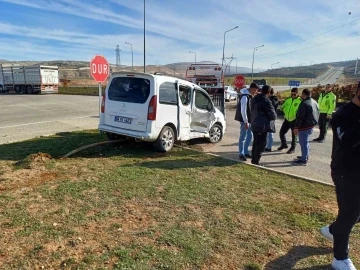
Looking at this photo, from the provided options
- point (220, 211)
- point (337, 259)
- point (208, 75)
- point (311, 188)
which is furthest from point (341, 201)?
point (208, 75)

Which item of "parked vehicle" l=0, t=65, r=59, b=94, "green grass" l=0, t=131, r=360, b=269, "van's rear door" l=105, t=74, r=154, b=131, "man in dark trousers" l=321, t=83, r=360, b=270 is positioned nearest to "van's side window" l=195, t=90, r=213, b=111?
"van's rear door" l=105, t=74, r=154, b=131

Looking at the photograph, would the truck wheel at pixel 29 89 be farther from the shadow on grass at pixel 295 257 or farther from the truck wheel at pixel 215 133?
the shadow on grass at pixel 295 257

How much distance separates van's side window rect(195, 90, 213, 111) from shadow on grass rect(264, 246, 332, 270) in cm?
498

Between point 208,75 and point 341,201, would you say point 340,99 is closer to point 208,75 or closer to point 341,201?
point 208,75

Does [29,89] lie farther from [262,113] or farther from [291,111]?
[262,113]

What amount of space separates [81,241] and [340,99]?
60.5ft

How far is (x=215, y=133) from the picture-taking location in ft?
27.6

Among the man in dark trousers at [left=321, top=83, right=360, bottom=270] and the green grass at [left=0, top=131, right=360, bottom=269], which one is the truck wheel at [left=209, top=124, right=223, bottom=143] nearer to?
the green grass at [left=0, top=131, right=360, bottom=269]

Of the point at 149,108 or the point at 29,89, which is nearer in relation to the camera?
the point at 149,108

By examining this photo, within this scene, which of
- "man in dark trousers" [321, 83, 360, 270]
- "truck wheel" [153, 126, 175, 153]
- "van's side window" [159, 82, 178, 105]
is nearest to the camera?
"man in dark trousers" [321, 83, 360, 270]

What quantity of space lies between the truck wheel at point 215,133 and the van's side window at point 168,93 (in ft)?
6.55

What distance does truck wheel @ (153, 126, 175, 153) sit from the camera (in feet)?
21.1

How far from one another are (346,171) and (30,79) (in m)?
34.1

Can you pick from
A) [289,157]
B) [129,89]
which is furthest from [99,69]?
[289,157]
